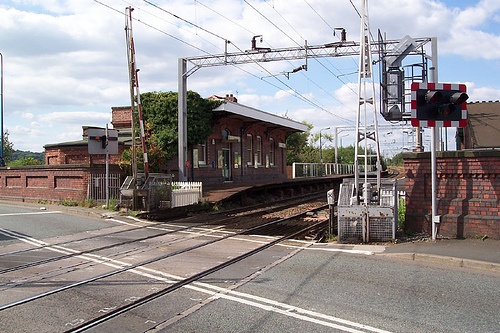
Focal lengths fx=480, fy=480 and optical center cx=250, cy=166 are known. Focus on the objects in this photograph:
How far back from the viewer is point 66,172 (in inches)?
832

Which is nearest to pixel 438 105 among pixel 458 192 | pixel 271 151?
pixel 458 192

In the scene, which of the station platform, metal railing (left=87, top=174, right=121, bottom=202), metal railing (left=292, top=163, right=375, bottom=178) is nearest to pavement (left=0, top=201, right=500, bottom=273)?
the station platform

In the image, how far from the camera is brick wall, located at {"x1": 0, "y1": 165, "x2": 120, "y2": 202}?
797 inches

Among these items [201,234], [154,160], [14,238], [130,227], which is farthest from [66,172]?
[201,234]

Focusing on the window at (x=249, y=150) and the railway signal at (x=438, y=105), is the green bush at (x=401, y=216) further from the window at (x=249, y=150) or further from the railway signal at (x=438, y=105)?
the window at (x=249, y=150)

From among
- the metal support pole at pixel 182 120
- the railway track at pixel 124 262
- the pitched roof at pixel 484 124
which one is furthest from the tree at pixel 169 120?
the pitched roof at pixel 484 124

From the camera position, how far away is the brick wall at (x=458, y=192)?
402 inches

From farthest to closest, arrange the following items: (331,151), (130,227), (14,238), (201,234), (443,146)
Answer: (331,151) < (443,146) < (130,227) < (201,234) < (14,238)

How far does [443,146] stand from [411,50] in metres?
14.7

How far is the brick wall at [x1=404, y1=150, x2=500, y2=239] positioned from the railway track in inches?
127

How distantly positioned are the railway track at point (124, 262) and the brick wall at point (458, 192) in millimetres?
3223

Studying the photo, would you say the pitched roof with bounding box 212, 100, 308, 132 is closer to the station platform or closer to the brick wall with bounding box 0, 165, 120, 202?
the station platform

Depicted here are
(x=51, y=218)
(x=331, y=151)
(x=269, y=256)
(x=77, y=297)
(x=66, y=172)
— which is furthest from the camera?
(x=331, y=151)

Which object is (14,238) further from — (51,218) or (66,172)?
(66,172)
